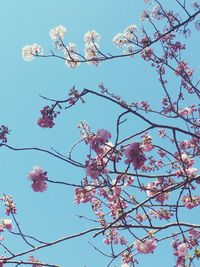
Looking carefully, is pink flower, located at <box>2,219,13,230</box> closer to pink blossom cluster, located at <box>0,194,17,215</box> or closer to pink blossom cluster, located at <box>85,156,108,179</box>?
pink blossom cluster, located at <box>0,194,17,215</box>

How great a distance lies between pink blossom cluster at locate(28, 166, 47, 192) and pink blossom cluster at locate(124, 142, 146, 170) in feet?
3.81

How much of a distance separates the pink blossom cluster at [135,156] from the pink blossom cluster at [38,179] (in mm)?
1161

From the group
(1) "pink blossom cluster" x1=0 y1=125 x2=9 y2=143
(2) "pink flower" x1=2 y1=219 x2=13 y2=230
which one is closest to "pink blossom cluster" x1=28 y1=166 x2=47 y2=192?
(1) "pink blossom cluster" x1=0 y1=125 x2=9 y2=143

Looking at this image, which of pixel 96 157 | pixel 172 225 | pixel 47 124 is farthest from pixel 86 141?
pixel 172 225

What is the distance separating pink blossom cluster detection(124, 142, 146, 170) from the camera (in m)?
4.94

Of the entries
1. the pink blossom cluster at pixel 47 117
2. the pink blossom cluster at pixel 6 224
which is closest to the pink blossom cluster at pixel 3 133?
the pink blossom cluster at pixel 47 117

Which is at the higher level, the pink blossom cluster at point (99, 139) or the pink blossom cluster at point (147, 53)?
the pink blossom cluster at point (147, 53)

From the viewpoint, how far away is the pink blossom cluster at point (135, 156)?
16.2 ft

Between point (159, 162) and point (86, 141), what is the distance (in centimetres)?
400

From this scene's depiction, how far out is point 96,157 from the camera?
565 centimetres

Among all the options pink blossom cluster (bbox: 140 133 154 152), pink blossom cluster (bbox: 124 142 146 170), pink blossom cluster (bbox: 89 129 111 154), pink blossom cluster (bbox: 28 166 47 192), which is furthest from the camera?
pink blossom cluster (bbox: 140 133 154 152)

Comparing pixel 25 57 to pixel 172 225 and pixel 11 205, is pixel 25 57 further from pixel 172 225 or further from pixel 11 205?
pixel 172 225

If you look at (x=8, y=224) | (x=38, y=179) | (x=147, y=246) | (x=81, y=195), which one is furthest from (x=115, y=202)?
(x=8, y=224)

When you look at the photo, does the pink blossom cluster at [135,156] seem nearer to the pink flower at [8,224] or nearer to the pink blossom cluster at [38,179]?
the pink blossom cluster at [38,179]
